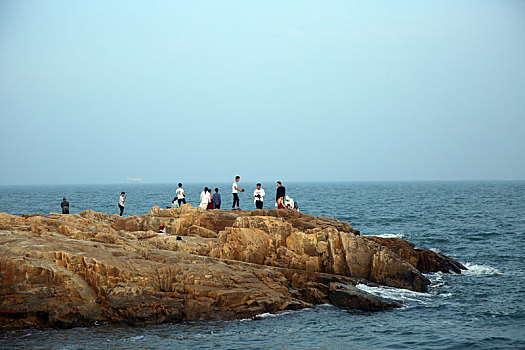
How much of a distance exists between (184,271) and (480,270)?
1966 cm

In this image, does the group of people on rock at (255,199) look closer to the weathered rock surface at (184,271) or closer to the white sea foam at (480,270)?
the weathered rock surface at (184,271)

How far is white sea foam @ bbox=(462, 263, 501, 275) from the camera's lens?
29766mm

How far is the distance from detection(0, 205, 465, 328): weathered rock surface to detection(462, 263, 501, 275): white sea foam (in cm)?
106

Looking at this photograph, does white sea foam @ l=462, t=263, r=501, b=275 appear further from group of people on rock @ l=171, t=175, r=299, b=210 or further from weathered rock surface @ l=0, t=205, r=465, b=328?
group of people on rock @ l=171, t=175, r=299, b=210

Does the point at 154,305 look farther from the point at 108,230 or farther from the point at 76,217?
the point at 76,217

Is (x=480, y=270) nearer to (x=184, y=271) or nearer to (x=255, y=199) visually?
(x=255, y=199)

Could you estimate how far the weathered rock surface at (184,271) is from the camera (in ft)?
63.3

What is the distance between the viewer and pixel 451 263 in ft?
101

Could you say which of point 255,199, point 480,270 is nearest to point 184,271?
point 255,199

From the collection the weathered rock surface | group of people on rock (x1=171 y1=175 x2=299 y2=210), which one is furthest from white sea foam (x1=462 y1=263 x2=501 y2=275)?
group of people on rock (x1=171 y1=175 x2=299 y2=210)

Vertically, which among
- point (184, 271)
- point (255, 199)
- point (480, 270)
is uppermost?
point (255, 199)

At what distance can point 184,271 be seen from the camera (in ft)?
69.5

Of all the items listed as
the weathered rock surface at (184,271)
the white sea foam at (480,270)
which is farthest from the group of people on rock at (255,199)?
the white sea foam at (480,270)

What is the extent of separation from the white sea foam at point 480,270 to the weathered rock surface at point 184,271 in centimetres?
106
